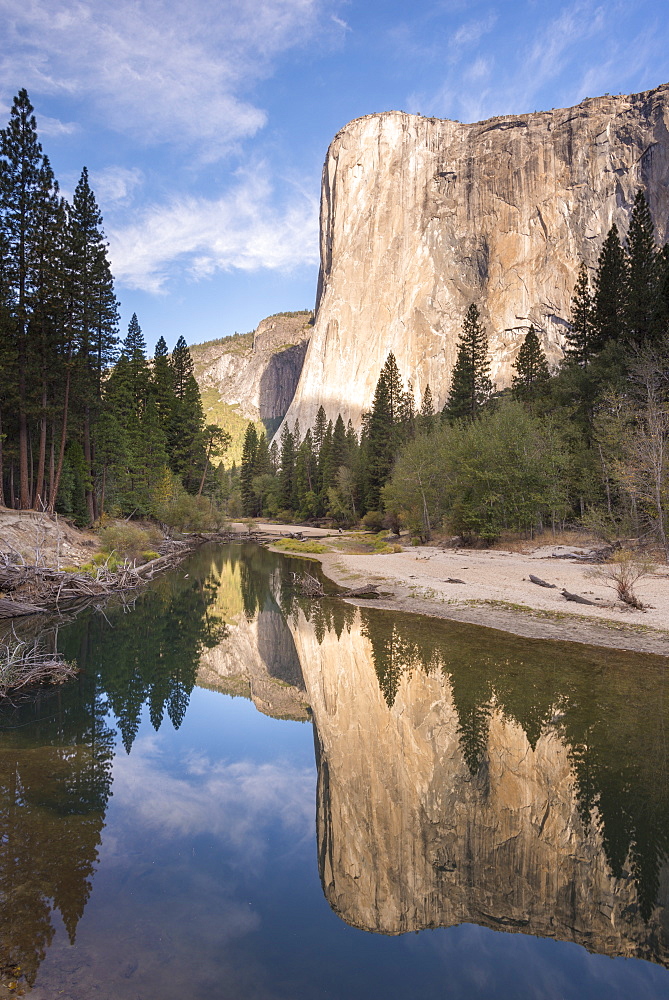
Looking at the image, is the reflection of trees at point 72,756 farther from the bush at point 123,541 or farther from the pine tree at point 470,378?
the pine tree at point 470,378

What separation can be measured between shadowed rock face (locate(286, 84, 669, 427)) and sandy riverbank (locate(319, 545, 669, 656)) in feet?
273

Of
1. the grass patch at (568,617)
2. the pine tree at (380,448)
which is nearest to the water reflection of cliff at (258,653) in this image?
the grass patch at (568,617)

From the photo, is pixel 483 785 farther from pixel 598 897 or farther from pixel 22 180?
pixel 22 180

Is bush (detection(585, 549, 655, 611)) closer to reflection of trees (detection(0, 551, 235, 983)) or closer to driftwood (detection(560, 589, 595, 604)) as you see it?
driftwood (detection(560, 589, 595, 604))

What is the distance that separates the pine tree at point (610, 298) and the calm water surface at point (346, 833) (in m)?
29.7

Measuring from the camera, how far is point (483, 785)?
6652 mm

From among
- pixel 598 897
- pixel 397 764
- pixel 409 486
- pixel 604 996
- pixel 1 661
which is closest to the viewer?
pixel 604 996

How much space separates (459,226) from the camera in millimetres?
115438

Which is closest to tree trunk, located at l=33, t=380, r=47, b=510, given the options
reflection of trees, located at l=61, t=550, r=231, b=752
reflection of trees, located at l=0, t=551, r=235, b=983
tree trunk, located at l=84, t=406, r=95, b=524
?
tree trunk, located at l=84, t=406, r=95, b=524

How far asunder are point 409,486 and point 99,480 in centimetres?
2199

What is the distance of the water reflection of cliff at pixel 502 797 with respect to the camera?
185 inches

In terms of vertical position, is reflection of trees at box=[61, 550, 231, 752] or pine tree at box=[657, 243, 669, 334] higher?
pine tree at box=[657, 243, 669, 334]

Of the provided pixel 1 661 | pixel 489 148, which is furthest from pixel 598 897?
pixel 489 148

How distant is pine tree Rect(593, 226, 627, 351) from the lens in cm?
3419
